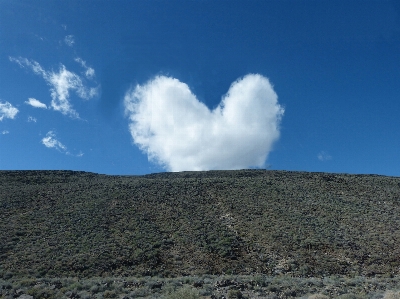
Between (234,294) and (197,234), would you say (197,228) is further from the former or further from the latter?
(234,294)

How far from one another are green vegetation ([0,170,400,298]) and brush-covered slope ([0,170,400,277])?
0.32ft

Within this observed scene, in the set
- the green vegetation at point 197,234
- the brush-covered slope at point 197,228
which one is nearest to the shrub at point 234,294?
the green vegetation at point 197,234

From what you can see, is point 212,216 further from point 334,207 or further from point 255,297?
point 255,297

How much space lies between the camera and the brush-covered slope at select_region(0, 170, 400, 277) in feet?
A: 74.2

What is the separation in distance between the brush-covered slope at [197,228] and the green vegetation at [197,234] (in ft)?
0.32

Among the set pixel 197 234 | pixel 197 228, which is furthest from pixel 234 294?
pixel 197 228

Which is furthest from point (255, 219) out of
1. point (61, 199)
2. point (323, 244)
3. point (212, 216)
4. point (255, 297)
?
point (61, 199)

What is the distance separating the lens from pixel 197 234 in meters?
28.6

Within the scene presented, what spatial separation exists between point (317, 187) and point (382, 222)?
14.6 m

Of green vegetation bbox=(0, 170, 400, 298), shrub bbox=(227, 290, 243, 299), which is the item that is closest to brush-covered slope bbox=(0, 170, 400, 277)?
green vegetation bbox=(0, 170, 400, 298)

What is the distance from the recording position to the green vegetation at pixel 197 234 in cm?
2066

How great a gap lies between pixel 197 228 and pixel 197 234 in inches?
59.4

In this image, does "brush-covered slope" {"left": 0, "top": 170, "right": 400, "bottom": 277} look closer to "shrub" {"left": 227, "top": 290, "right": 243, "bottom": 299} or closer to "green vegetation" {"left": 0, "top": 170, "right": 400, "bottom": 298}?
"green vegetation" {"left": 0, "top": 170, "right": 400, "bottom": 298}

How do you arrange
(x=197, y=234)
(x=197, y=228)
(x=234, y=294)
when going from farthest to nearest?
(x=197, y=228)
(x=197, y=234)
(x=234, y=294)
